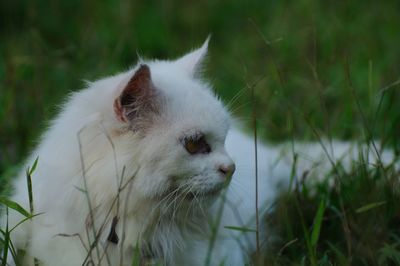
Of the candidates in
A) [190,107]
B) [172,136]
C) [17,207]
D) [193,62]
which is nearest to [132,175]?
[172,136]

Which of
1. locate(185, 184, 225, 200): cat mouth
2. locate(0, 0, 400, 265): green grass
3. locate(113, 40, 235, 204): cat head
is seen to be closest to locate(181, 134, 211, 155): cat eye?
locate(113, 40, 235, 204): cat head

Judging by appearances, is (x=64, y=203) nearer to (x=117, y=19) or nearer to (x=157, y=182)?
(x=157, y=182)

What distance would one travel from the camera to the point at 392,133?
11.2ft

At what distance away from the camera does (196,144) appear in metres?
2.34

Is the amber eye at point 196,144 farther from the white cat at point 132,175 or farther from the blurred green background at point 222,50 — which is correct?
the blurred green background at point 222,50

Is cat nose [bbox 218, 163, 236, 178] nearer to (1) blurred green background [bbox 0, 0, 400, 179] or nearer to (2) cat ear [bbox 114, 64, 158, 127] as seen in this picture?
(2) cat ear [bbox 114, 64, 158, 127]

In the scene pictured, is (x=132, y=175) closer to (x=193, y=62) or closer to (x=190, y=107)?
(x=190, y=107)

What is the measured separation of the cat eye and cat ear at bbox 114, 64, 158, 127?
0.17 m

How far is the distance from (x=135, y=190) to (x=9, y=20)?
3.83m

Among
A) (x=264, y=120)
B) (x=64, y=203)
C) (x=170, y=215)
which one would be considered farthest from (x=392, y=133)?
(x=64, y=203)

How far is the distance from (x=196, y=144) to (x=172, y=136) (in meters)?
0.09

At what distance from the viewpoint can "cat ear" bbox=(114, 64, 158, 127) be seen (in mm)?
2232

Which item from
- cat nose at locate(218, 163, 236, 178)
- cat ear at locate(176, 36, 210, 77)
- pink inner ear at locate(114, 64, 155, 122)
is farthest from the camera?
cat ear at locate(176, 36, 210, 77)

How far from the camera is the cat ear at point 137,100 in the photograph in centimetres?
223
